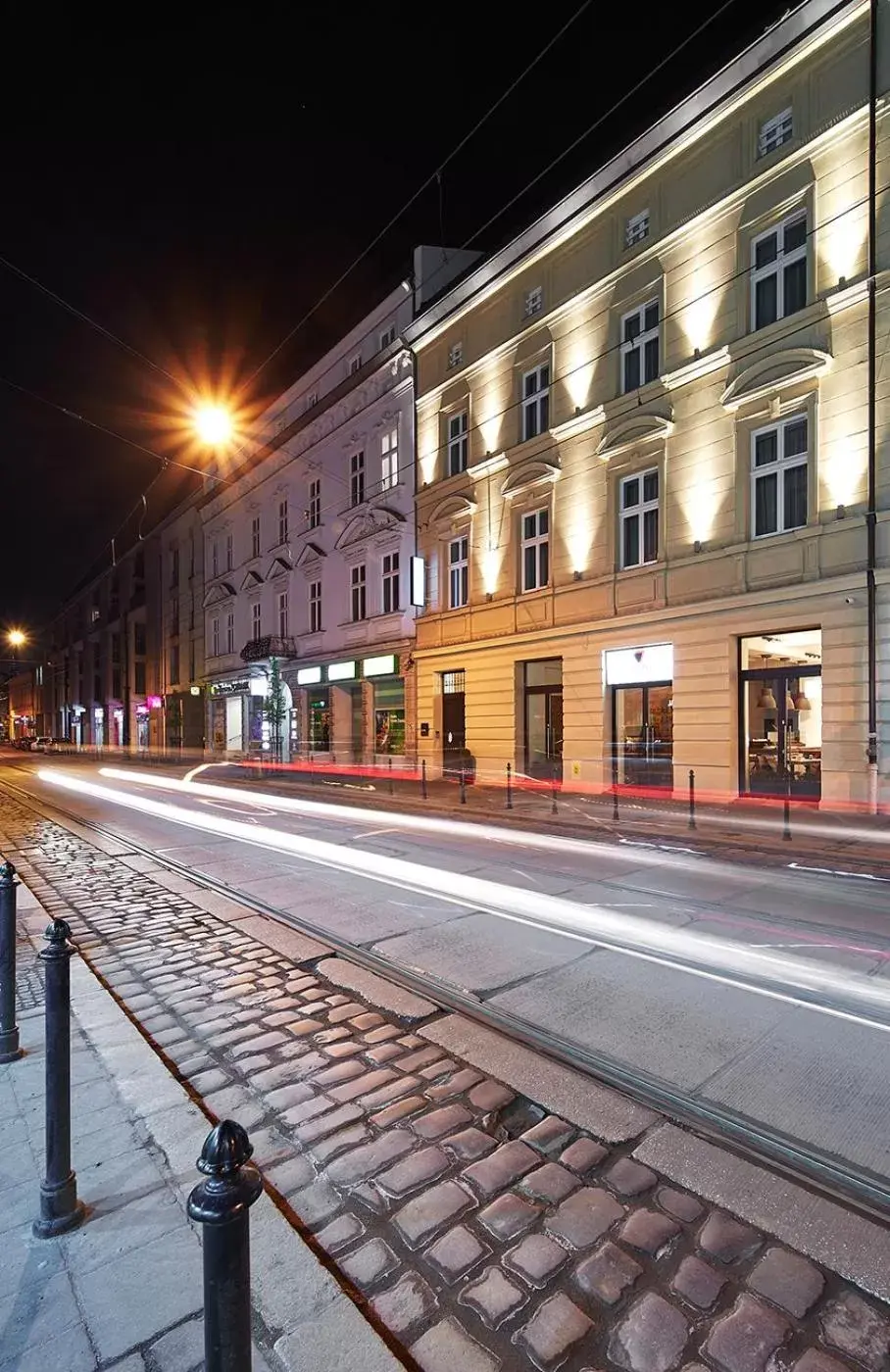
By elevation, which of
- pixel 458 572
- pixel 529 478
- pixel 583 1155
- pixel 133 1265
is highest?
pixel 529 478

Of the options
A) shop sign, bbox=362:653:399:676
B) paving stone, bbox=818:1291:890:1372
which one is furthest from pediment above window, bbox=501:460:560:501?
paving stone, bbox=818:1291:890:1372

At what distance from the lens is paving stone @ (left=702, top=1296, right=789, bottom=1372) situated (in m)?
2.20

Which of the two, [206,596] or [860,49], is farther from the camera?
[206,596]

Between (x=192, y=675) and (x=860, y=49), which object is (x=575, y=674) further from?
(x=192, y=675)

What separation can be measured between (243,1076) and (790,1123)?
9.78ft

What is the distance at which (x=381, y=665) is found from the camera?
2691 cm

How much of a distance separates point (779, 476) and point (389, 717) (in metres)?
16.6

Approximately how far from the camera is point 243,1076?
3.96m

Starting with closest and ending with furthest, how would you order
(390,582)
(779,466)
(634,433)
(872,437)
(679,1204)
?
(679,1204)
(872,437)
(779,466)
(634,433)
(390,582)

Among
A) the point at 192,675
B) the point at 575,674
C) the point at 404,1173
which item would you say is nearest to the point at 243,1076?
the point at 404,1173

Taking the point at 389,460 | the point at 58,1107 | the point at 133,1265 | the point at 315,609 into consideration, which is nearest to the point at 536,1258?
the point at 133,1265

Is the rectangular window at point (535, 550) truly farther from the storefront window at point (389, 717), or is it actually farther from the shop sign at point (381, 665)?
the storefront window at point (389, 717)

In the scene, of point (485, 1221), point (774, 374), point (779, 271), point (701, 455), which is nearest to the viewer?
point (485, 1221)

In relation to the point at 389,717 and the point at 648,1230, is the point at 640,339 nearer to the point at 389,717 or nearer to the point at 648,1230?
the point at 389,717
